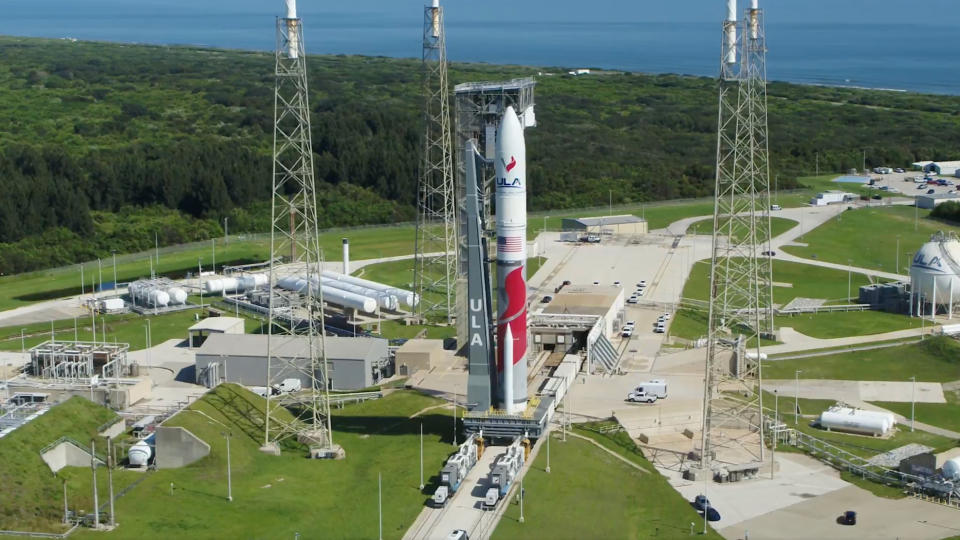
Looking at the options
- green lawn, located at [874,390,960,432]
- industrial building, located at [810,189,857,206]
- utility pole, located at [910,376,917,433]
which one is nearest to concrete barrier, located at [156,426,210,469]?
utility pole, located at [910,376,917,433]

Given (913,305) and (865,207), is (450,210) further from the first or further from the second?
(865,207)

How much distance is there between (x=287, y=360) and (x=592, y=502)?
25.5 m

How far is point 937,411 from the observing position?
226 ft

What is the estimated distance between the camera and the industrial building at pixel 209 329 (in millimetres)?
82875

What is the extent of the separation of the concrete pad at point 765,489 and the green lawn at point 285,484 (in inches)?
473

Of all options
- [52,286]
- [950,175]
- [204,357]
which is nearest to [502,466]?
[204,357]

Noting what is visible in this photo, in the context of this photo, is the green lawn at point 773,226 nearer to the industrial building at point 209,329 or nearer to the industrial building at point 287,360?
the industrial building at point 209,329

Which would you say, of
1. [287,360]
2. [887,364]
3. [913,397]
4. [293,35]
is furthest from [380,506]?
[887,364]

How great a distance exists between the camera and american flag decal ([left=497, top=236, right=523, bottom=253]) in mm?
60188

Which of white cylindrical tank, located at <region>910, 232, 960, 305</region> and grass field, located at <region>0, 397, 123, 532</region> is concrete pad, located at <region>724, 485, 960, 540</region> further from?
white cylindrical tank, located at <region>910, 232, 960, 305</region>

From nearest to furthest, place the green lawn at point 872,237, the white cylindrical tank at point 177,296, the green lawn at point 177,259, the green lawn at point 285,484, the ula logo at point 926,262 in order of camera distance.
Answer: the green lawn at point 285,484
the ula logo at point 926,262
the white cylindrical tank at point 177,296
the green lawn at point 177,259
the green lawn at point 872,237

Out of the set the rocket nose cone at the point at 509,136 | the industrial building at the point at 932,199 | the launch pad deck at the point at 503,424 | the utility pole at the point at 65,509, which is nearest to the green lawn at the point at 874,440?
the launch pad deck at the point at 503,424

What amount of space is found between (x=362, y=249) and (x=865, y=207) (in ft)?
180

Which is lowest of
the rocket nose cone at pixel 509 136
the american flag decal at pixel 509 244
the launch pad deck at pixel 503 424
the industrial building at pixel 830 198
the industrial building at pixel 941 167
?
the launch pad deck at pixel 503 424
